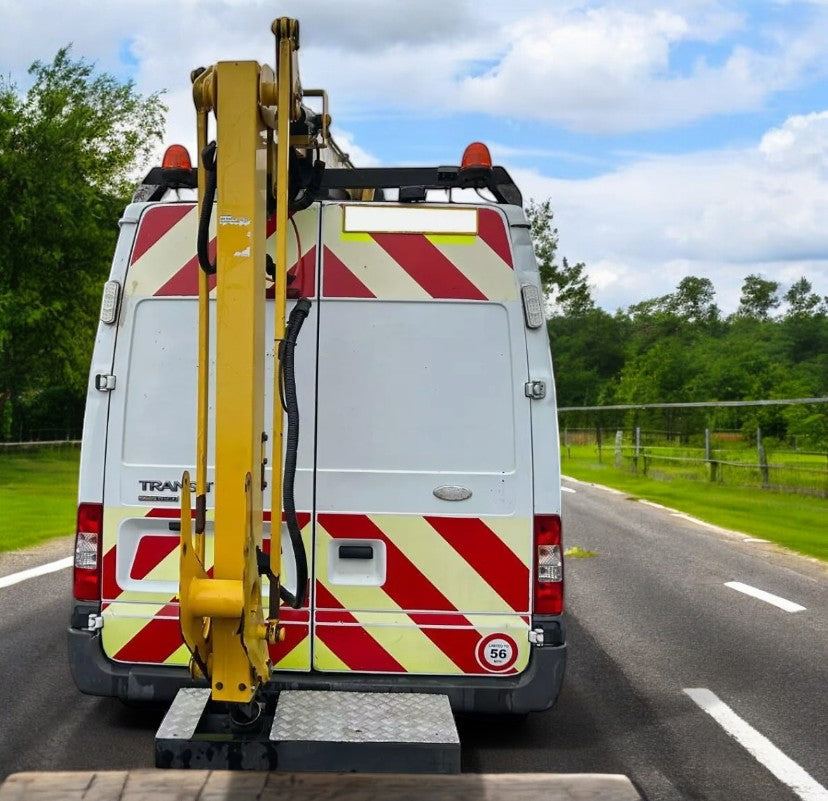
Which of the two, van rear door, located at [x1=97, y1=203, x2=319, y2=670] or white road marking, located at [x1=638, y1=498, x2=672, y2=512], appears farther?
white road marking, located at [x1=638, y1=498, x2=672, y2=512]

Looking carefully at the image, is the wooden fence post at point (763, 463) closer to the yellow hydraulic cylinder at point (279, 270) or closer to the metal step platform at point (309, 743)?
the metal step platform at point (309, 743)

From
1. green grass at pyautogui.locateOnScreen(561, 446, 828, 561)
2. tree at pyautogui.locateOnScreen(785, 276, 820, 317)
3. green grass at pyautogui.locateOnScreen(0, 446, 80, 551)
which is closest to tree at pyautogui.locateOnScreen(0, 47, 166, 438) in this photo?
green grass at pyautogui.locateOnScreen(0, 446, 80, 551)

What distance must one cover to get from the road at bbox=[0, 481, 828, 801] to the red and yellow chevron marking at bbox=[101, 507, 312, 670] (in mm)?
503

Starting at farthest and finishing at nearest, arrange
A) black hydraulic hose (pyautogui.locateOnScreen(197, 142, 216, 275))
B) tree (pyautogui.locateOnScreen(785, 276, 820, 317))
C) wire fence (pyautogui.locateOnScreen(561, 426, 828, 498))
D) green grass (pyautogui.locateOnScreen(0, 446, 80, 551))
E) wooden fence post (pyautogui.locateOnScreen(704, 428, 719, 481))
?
1. tree (pyautogui.locateOnScreen(785, 276, 820, 317))
2. wooden fence post (pyautogui.locateOnScreen(704, 428, 719, 481))
3. wire fence (pyautogui.locateOnScreen(561, 426, 828, 498))
4. green grass (pyautogui.locateOnScreen(0, 446, 80, 551))
5. black hydraulic hose (pyautogui.locateOnScreen(197, 142, 216, 275))

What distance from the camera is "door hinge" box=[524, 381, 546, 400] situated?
501 centimetres

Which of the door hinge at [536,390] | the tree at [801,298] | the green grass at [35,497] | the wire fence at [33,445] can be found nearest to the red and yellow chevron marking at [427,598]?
the door hinge at [536,390]

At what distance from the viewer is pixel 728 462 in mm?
27578

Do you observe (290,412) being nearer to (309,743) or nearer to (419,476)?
(419,476)

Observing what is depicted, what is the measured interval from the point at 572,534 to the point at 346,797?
1187 centimetres

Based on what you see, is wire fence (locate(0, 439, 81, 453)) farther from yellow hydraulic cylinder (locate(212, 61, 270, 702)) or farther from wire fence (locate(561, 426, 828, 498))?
yellow hydraulic cylinder (locate(212, 61, 270, 702))

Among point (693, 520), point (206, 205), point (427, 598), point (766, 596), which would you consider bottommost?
point (766, 596)

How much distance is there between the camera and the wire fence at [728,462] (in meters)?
23.9

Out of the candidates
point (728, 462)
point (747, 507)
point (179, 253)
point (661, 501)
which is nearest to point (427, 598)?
point (179, 253)

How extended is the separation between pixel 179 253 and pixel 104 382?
0.65 m
